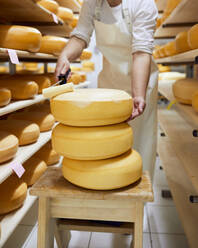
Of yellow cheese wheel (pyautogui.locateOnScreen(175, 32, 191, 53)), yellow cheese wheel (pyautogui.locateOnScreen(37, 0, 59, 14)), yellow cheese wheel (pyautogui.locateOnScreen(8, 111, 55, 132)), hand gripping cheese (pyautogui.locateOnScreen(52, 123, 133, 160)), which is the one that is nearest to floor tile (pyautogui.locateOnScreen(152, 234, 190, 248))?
hand gripping cheese (pyautogui.locateOnScreen(52, 123, 133, 160))

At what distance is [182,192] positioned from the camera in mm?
2109

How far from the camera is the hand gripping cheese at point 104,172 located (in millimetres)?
1058

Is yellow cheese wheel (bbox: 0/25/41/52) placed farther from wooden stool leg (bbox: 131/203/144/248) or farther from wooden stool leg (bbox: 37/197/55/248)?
wooden stool leg (bbox: 131/203/144/248)

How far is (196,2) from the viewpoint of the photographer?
2.00 meters

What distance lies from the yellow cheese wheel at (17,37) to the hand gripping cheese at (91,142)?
1.02 metres

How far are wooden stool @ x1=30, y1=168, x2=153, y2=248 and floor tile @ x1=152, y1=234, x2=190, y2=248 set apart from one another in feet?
2.65

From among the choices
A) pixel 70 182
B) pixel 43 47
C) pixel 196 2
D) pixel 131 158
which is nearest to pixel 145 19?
pixel 196 2

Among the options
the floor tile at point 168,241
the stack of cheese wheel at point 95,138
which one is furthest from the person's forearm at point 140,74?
the floor tile at point 168,241

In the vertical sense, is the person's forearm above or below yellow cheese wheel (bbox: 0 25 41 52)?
below

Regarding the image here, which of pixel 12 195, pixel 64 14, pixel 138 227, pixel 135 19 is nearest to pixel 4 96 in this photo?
pixel 12 195

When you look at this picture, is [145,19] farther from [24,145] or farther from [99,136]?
[24,145]

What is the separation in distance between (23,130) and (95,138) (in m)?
1.14

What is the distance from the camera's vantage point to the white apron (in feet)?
5.80

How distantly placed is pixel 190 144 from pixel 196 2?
1.01 m
